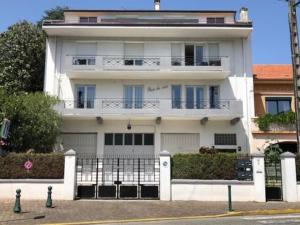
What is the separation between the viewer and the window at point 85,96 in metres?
29.4

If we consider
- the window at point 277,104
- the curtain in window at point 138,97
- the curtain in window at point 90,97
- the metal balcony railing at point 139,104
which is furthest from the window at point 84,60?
the window at point 277,104

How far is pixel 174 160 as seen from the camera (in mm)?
18547

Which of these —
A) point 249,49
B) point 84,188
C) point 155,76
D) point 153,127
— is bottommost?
point 84,188

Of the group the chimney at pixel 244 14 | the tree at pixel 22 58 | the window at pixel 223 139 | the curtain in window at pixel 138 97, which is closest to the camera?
the window at pixel 223 139

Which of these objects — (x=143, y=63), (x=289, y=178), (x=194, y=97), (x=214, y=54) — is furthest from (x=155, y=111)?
(x=289, y=178)

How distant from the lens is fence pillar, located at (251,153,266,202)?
58.5 ft

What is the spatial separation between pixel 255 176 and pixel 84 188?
7519mm

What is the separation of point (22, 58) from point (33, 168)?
1740 cm

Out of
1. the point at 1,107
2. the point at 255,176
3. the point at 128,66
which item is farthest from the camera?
the point at 128,66

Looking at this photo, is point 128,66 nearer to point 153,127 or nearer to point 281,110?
point 153,127

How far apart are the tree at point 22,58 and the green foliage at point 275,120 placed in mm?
18064

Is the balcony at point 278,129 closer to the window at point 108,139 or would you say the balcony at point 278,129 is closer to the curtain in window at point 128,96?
the curtain in window at point 128,96

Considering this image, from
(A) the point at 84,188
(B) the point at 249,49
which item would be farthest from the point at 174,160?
(B) the point at 249,49

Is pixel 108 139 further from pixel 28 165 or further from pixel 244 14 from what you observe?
pixel 244 14
